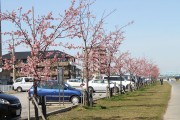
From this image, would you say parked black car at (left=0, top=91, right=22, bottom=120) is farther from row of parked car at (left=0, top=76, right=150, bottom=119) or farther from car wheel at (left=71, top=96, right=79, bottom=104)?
car wheel at (left=71, top=96, right=79, bottom=104)

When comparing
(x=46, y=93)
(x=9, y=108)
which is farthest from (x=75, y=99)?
(x=9, y=108)

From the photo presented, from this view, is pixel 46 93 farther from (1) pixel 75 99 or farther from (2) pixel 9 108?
(2) pixel 9 108

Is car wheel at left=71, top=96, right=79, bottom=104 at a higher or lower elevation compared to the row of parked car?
lower

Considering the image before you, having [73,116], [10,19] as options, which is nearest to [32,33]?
[10,19]

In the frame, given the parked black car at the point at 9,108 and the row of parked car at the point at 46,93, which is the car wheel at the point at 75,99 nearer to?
the row of parked car at the point at 46,93

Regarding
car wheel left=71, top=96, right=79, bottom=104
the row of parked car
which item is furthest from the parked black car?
car wheel left=71, top=96, right=79, bottom=104

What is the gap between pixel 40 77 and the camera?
12078 mm

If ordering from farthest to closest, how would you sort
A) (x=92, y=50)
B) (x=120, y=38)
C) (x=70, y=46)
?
(x=120, y=38)
(x=92, y=50)
(x=70, y=46)

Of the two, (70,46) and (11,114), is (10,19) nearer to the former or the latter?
(70,46)

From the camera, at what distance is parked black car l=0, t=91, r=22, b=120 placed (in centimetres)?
1380

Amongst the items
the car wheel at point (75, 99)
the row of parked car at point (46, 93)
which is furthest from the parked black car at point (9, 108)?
the car wheel at point (75, 99)

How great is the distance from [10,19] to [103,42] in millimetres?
12336

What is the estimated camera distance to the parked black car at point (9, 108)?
1380cm

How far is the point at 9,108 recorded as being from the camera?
551 inches
